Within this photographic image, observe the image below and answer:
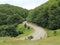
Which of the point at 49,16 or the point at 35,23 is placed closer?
the point at 49,16

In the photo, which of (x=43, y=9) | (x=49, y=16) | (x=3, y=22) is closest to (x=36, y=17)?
(x=43, y=9)

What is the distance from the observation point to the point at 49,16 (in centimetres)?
10088

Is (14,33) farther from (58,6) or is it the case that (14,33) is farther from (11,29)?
(58,6)

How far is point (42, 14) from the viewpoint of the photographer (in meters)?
106

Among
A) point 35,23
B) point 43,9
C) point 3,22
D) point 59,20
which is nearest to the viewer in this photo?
point 59,20

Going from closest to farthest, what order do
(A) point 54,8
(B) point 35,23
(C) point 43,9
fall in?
(A) point 54,8
(C) point 43,9
(B) point 35,23

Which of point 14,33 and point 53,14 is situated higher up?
point 53,14

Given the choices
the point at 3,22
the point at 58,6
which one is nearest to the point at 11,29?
the point at 58,6

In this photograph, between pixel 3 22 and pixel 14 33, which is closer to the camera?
pixel 14 33

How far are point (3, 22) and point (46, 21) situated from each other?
2947 inches

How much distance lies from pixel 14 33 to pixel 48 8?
21.1 m

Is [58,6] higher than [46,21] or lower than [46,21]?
higher

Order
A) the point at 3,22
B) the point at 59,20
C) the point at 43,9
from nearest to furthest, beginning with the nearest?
the point at 59,20
the point at 43,9
the point at 3,22

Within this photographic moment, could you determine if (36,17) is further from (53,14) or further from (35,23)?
(53,14)
